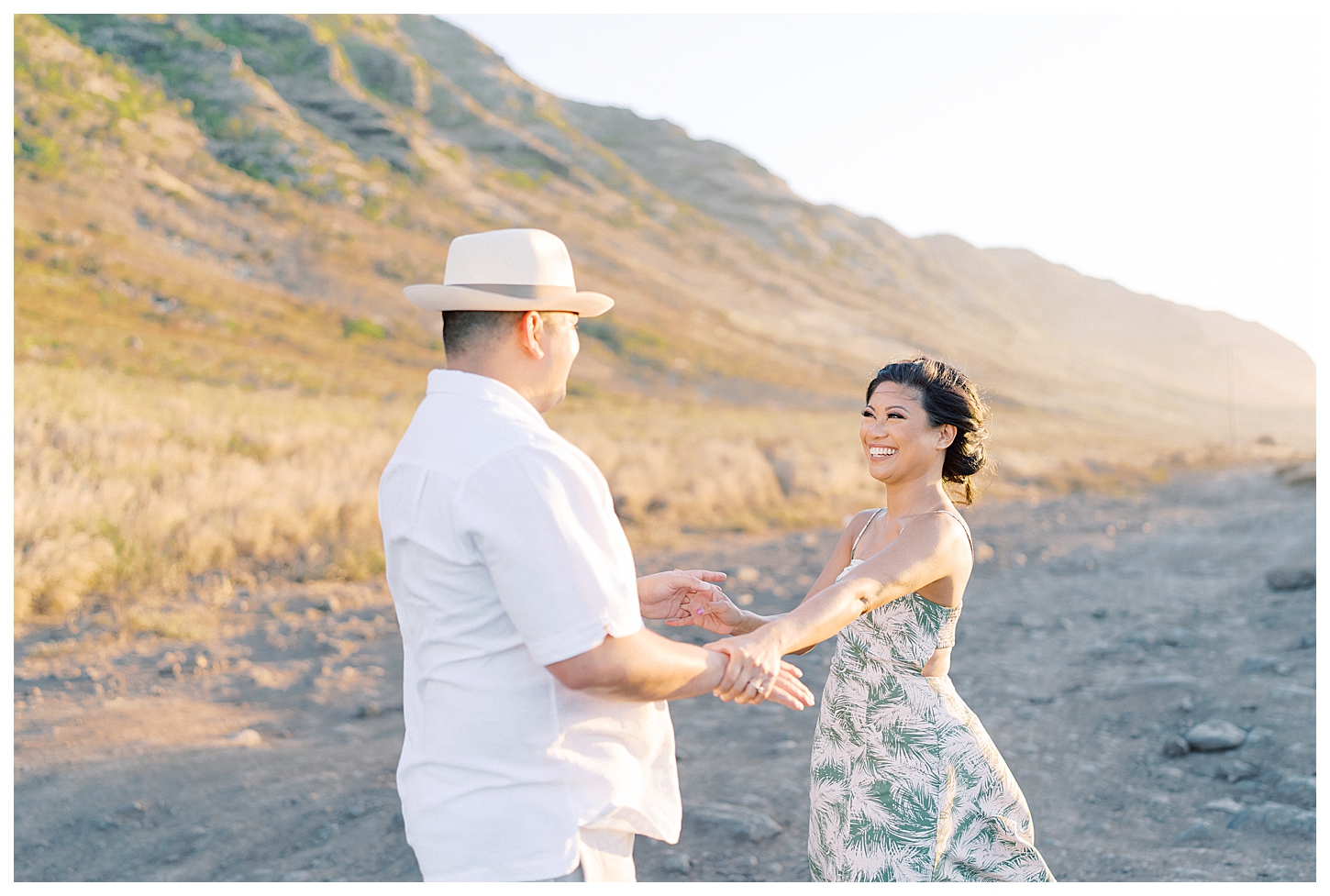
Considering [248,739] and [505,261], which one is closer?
[505,261]

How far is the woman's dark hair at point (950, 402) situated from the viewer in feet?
9.12

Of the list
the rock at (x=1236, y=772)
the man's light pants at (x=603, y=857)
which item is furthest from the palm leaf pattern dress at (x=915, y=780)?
the rock at (x=1236, y=772)

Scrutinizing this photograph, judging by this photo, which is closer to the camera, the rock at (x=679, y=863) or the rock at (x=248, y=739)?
the rock at (x=679, y=863)

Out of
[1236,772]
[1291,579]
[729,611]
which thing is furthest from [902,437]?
[1291,579]

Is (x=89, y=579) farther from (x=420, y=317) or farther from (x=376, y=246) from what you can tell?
(x=376, y=246)

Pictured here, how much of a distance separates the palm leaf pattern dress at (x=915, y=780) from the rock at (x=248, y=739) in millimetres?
4132

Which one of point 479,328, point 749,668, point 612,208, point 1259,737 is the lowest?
point 1259,737

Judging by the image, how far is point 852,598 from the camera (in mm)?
2383

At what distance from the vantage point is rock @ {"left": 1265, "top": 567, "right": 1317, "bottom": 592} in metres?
8.61

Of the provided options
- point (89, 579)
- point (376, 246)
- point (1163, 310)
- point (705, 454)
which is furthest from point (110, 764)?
point (1163, 310)

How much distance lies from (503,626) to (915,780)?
1436 millimetres

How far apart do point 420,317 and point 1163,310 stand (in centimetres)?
14853

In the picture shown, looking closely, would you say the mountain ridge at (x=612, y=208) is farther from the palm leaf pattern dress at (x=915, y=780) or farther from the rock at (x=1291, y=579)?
the palm leaf pattern dress at (x=915, y=780)

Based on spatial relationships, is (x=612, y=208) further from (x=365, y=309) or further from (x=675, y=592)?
(x=675, y=592)
